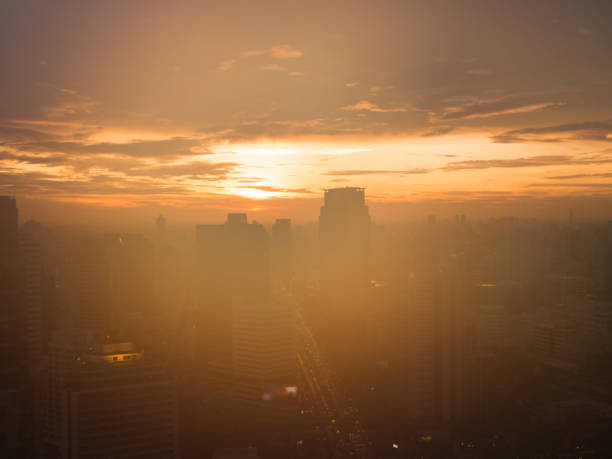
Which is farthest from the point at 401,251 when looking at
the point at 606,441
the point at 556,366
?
the point at 606,441

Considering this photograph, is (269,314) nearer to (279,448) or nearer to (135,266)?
(279,448)

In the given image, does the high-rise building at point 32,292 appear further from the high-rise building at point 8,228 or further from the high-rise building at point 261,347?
the high-rise building at point 261,347

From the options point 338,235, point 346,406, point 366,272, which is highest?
point 338,235

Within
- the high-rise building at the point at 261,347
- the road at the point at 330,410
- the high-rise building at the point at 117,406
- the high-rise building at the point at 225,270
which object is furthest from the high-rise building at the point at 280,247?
the high-rise building at the point at 117,406

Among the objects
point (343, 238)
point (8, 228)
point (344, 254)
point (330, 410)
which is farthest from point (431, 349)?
point (343, 238)

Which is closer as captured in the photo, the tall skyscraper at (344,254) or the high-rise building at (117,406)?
the high-rise building at (117,406)

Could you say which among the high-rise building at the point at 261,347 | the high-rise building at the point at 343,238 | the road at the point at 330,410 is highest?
the high-rise building at the point at 343,238

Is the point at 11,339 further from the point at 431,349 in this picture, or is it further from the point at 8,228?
the point at 431,349

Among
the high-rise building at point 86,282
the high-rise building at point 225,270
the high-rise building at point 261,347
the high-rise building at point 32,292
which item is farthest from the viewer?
the high-rise building at point 86,282

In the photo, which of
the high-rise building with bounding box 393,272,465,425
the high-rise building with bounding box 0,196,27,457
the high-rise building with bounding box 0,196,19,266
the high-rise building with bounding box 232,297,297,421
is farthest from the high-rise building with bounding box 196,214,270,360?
the high-rise building with bounding box 0,196,19,266
